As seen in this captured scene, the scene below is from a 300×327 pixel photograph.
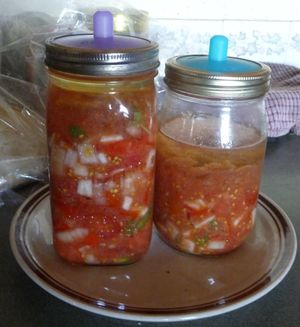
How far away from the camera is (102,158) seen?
0.42 metres

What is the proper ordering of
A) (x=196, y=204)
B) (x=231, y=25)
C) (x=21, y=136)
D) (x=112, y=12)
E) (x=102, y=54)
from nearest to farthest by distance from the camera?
(x=102, y=54) → (x=196, y=204) → (x=21, y=136) → (x=112, y=12) → (x=231, y=25)

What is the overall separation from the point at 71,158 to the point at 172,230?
0.51ft

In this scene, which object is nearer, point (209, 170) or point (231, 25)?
point (209, 170)

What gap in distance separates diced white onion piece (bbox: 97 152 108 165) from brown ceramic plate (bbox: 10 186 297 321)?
0.41 ft

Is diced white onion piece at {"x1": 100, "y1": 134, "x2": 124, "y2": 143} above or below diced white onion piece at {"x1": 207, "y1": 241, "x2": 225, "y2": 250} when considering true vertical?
above

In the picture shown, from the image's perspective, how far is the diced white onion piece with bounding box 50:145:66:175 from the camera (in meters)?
0.43

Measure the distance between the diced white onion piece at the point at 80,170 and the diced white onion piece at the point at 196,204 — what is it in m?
0.12

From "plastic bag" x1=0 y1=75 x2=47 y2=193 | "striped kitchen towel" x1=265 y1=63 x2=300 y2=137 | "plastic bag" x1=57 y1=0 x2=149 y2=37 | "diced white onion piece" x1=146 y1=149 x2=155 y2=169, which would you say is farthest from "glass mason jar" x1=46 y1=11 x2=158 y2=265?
"striped kitchen towel" x1=265 y1=63 x2=300 y2=137

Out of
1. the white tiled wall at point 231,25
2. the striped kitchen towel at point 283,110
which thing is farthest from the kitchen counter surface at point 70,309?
the white tiled wall at point 231,25

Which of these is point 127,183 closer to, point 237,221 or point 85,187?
point 85,187

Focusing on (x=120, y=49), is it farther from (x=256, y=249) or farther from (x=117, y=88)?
(x=256, y=249)

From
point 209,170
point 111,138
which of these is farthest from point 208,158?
point 111,138

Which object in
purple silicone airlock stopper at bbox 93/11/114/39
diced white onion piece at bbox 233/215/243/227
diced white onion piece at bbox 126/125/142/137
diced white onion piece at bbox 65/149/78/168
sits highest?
purple silicone airlock stopper at bbox 93/11/114/39

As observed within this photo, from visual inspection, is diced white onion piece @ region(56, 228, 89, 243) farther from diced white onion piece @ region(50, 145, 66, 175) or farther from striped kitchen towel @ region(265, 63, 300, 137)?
striped kitchen towel @ region(265, 63, 300, 137)
